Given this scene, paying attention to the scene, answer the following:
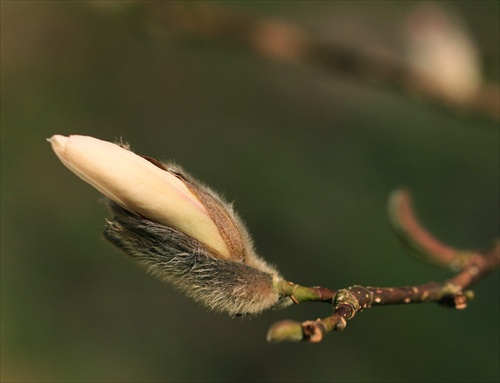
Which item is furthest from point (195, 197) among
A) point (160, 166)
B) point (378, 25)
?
point (378, 25)

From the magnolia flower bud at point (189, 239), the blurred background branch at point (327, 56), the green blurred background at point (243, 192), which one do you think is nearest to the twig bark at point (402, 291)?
the magnolia flower bud at point (189, 239)

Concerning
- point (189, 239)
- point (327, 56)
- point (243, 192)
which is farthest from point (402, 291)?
point (243, 192)

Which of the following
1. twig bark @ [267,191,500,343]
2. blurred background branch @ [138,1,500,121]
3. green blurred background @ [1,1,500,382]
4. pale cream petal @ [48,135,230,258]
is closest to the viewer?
twig bark @ [267,191,500,343]

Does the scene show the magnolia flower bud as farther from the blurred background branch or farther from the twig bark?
the blurred background branch

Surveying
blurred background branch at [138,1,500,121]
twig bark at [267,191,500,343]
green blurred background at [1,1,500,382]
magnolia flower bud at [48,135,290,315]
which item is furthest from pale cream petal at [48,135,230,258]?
green blurred background at [1,1,500,382]

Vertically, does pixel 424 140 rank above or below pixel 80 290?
above

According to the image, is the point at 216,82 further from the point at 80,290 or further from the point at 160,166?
the point at 160,166

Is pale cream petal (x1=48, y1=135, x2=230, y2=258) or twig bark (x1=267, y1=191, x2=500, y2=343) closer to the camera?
twig bark (x1=267, y1=191, x2=500, y2=343)
